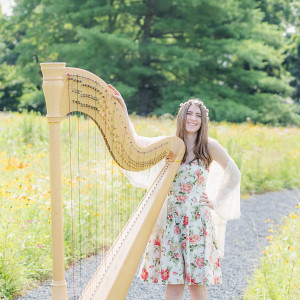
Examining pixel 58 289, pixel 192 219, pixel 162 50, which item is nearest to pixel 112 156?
pixel 192 219

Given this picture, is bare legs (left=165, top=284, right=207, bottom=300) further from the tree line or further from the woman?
the tree line

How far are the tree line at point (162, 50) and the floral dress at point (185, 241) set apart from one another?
511 inches

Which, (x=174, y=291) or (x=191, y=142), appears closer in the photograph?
(x=174, y=291)

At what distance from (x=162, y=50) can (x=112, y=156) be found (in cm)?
1402

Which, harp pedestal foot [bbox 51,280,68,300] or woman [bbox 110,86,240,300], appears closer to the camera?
harp pedestal foot [bbox 51,280,68,300]

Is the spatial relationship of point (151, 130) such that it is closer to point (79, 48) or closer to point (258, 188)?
point (258, 188)

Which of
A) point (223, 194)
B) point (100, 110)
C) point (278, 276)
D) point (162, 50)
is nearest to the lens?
point (100, 110)

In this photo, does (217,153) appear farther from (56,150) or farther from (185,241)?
(56,150)

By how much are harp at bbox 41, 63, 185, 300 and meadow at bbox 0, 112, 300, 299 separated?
31 centimetres

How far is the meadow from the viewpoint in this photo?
12.3ft

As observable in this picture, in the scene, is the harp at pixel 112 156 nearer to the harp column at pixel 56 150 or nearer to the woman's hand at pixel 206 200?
the harp column at pixel 56 150

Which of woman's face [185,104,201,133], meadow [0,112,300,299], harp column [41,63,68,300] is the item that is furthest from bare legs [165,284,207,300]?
harp column [41,63,68,300]

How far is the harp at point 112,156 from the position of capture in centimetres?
187

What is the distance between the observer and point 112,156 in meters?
2.56
